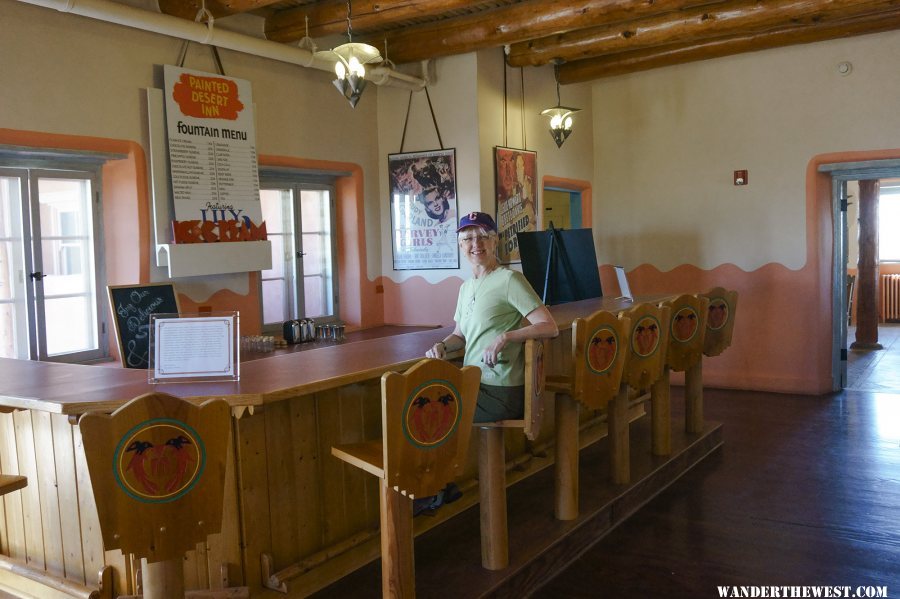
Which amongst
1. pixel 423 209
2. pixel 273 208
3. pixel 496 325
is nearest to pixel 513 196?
pixel 423 209

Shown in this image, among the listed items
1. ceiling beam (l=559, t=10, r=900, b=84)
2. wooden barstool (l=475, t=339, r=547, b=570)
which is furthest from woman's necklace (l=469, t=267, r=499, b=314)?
ceiling beam (l=559, t=10, r=900, b=84)

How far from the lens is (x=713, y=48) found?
7266 mm

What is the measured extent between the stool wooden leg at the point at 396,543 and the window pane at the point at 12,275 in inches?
120

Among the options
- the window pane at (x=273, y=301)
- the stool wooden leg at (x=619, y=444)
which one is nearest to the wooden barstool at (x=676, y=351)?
the stool wooden leg at (x=619, y=444)

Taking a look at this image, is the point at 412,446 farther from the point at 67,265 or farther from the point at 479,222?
the point at 67,265

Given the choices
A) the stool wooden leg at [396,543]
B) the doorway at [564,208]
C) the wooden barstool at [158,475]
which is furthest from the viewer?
the doorway at [564,208]

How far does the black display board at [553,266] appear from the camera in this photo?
6242 mm

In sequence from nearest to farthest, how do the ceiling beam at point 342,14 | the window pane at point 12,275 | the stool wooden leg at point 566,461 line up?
the stool wooden leg at point 566,461
the window pane at point 12,275
the ceiling beam at point 342,14

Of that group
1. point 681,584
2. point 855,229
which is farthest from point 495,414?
point 855,229

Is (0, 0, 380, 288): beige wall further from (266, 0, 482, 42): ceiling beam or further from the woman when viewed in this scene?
the woman

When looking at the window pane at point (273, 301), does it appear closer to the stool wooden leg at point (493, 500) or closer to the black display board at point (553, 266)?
the black display board at point (553, 266)

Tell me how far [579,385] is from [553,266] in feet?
8.67

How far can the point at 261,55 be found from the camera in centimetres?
565

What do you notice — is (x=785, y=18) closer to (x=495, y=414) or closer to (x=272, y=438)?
(x=495, y=414)
